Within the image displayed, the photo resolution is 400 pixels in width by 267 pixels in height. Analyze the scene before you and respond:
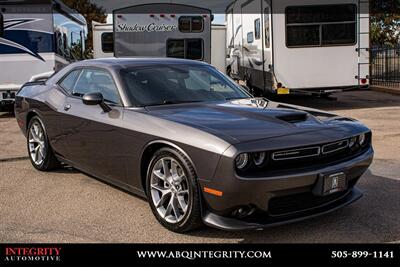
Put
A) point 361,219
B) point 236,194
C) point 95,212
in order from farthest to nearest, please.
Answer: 1. point 95,212
2. point 361,219
3. point 236,194

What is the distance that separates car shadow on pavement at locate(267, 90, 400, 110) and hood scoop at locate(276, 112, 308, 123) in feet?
31.2

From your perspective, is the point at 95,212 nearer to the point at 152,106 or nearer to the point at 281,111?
the point at 152,106

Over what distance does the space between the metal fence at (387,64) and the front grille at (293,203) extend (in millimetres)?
15208

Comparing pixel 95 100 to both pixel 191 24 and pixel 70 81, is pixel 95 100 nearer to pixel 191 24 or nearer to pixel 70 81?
pixel 70 81

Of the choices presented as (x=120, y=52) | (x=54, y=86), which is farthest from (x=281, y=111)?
(x=120, y=52)

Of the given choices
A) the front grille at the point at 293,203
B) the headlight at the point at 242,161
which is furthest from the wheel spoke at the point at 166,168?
the front grille at the point at 293,203

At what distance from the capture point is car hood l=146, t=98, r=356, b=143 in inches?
166

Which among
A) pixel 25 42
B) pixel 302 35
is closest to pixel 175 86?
pixel 25 42

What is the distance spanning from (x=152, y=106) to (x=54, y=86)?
6.89 ft

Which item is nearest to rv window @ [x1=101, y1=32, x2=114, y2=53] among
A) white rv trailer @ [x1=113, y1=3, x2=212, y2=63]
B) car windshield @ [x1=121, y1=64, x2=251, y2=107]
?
white rv trailer @ [x1=113, y1=3, x2=212, y2=63]

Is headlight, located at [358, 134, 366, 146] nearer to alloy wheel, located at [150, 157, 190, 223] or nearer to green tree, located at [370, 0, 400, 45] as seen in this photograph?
alloy wheel, located at [150, 157, 190, 223]

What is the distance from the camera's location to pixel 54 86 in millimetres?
6723

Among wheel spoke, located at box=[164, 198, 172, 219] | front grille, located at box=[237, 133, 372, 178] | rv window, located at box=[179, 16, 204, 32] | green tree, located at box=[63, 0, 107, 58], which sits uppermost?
green tree, located at box=[63, 0, 107, 58]

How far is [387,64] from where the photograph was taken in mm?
19172
